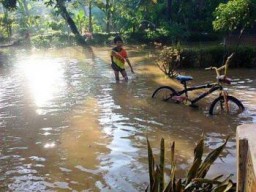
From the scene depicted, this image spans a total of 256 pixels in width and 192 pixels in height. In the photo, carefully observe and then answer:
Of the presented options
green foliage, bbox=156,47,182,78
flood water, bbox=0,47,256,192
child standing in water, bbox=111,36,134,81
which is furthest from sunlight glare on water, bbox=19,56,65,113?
green foliage, bbox=156,47,182,78

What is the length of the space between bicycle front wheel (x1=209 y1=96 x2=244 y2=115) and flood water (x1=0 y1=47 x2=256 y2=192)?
20 centimetres

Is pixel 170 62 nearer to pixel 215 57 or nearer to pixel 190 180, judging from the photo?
pixel 215 57

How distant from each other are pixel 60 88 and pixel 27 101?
193cm

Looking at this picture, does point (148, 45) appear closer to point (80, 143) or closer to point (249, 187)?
point (80, 143)

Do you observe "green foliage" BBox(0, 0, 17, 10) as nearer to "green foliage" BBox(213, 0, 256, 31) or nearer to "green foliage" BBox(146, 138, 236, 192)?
"green foliage" BBox(213, 0, 256, 31)

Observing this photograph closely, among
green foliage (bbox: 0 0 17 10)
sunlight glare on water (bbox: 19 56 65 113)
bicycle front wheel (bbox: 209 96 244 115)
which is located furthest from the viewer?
green foliage (bbox: 0 0 17 10)

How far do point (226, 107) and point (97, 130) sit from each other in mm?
2925

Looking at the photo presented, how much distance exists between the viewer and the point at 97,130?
25.2 ft

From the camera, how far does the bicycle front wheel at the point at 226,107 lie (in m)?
8.23

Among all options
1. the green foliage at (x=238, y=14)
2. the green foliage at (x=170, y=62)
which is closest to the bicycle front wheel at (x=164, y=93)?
the green foliage at (x=170, y=62)

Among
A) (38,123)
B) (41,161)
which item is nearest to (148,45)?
(38,123)

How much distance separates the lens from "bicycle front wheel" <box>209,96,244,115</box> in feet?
27.0

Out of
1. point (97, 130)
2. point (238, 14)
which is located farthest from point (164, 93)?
point (238, 14)

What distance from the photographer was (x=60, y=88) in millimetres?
12523
